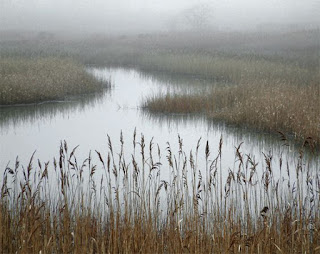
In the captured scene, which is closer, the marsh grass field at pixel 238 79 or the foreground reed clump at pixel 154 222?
the foreground reed clump at pixel 154 222

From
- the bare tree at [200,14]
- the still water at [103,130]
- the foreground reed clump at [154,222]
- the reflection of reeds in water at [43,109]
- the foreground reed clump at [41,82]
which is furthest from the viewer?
the bare tree at [200,14]

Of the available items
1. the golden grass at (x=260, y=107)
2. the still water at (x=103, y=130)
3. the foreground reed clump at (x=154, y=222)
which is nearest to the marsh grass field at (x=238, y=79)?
the golden grass at (x=260, y=107)

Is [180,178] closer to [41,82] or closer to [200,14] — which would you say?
[41,82]

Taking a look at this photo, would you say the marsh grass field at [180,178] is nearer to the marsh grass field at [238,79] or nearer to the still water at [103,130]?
the marsh grass field at [238,79]

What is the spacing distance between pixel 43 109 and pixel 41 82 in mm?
1976

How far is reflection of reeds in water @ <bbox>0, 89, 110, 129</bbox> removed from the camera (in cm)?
1098

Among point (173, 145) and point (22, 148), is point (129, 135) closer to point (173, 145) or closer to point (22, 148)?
point (173, 145)

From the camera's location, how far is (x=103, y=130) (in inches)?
400

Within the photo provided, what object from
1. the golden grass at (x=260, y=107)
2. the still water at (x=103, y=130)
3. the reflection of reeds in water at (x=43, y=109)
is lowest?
the still water at (x=103, y=130)

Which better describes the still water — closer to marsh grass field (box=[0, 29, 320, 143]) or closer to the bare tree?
marsh grass field (box=[0, 29, 320, 143])

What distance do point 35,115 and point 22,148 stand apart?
3.37m

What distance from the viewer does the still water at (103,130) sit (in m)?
8.25

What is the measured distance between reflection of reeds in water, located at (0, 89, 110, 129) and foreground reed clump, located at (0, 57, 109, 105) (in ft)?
1.12

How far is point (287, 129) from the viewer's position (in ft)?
30.6
